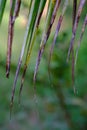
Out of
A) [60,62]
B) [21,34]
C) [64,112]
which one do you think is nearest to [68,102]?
[64,112]

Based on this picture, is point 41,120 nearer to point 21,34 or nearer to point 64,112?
point 64,112

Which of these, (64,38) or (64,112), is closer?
(64,38)

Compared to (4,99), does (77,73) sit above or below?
above

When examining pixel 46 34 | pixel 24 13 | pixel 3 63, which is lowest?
pixel 3 63

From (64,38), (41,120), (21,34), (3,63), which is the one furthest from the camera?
(21,34)

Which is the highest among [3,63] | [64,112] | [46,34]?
[46,34]

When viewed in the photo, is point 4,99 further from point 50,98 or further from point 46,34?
point 46,34

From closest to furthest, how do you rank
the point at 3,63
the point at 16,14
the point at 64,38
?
1. the point at 16,14
2. the point at 3,63
3. the point at 64,38

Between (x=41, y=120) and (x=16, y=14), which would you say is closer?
(x=16, y=14)

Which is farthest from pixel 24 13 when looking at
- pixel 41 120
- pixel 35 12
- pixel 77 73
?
pixel 35 12
